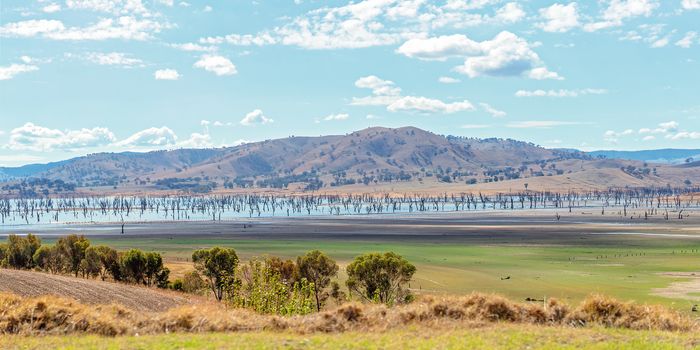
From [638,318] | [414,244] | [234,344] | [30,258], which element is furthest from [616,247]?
[234,344]

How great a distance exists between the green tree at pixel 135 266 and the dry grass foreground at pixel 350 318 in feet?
141

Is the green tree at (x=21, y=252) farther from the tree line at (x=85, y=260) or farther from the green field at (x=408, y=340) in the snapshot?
the green field at (x=408, y=340)

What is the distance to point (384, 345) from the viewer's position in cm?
1750

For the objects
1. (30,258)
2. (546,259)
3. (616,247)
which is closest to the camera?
(30,258)

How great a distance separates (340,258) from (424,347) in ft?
291

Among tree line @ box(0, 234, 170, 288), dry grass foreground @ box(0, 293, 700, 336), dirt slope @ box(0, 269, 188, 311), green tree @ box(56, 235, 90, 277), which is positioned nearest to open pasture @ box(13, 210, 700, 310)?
green tree @ box(56, 235, 90, 277)

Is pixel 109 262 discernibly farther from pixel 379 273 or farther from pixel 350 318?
pixel 350 318

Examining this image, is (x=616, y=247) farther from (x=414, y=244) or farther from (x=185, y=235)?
(x=185, y=235)

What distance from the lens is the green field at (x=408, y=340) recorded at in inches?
683

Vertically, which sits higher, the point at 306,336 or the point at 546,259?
the point at 306,336

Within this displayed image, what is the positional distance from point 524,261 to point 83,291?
71852 mm

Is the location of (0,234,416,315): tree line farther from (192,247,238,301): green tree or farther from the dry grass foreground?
the dry grass foreground

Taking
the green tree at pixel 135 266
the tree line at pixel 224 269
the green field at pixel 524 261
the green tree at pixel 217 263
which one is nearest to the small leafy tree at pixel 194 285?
the tree line at pixel 224 269

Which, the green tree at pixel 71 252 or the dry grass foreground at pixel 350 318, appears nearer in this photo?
the dry grass foreground at pixel 350 318
